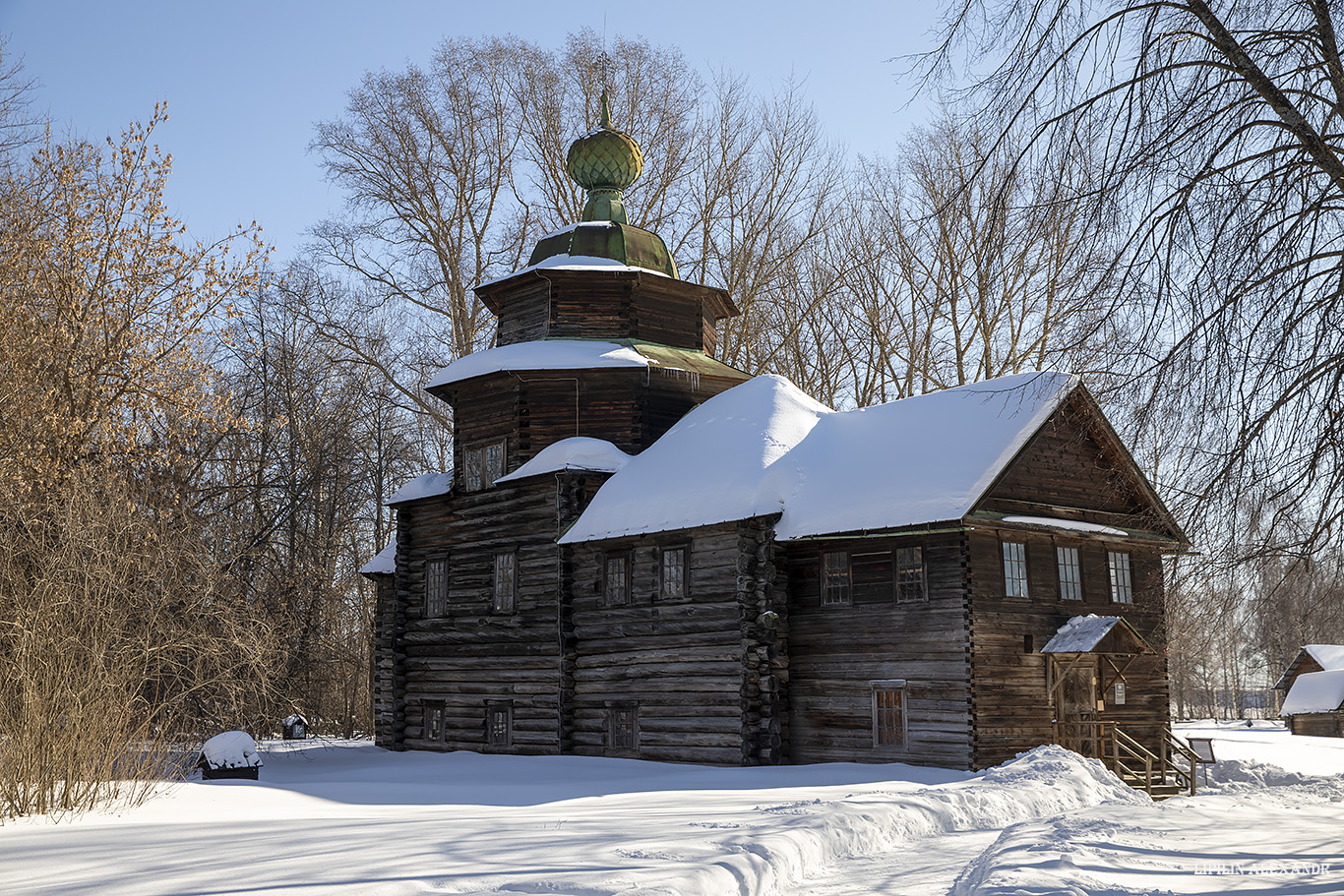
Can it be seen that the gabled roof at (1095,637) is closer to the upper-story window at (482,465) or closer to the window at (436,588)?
the upper-story window at (482,465)

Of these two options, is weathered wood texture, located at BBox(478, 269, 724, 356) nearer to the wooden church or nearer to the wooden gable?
the wooden church

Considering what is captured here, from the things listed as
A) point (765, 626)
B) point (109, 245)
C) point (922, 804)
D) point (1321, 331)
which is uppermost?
point (109, 245)

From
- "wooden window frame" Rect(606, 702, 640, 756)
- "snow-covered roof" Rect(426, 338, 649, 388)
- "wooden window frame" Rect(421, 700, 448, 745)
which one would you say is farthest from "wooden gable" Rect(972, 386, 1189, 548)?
"wooden window frame" Rect(421, 700, 448, 745)

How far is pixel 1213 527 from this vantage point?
10.8 metres

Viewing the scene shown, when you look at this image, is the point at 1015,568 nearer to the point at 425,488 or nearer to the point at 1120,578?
the point at 1120,578

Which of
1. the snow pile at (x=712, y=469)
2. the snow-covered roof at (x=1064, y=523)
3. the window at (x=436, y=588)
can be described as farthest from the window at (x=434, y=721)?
the snow-covered roof at (x=1064, y=523)

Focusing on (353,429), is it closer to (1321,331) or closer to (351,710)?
(351,710)

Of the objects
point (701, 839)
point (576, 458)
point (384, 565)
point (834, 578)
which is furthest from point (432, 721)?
point (701, 839)

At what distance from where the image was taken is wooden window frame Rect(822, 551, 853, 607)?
882 inches

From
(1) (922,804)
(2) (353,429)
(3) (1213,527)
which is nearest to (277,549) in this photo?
(2) (353,429)

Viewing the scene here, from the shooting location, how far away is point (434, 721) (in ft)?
93.4

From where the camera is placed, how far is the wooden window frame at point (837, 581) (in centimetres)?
2239

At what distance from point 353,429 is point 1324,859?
3976 centimetres

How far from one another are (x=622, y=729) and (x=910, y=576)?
7.26m
